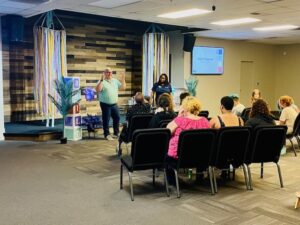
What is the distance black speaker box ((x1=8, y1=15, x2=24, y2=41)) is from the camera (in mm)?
7492

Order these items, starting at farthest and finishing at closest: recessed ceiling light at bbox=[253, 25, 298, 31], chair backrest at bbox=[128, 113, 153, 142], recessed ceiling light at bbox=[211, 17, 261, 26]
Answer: recessed ceiling light at bbox=[253, 25, 298, 31] < recessed ceiling light at bbox=[211, 17, 261, 26] < chair backrest at bbox=[128, 113, 153, 142]

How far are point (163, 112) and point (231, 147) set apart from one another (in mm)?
1305

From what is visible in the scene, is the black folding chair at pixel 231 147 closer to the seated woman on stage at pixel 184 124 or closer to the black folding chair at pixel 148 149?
the seated woman on stage at pixel 184 124

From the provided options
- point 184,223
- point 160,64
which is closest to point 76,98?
point 160,64

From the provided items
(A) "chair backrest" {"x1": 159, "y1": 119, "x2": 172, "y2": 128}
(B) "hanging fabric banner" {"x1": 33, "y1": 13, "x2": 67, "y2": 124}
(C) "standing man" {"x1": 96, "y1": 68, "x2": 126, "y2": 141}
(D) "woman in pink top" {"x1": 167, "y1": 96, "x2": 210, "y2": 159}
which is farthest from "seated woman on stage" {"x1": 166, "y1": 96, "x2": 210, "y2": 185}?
(B) "hanging fabric banner" {"x1": 33, "y1": 13, "x2": 67, "y2": 124}

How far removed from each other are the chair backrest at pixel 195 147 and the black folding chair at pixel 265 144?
23.3 inches

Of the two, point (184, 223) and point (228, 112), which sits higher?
point (228, 112)

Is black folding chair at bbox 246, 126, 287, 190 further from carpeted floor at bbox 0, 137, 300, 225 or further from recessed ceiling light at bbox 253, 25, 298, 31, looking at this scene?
recessed ceiling light at bbox 253, 25, 298, 31

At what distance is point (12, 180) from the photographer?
187 inches

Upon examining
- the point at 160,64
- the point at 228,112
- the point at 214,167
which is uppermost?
the point at 160,64

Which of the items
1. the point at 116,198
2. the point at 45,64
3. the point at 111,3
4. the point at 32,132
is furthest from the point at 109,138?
the point at 116,198

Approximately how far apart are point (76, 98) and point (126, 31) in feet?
11.7

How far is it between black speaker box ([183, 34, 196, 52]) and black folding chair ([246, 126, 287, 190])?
6706mm

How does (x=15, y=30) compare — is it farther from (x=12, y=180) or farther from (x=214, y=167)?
(x=214, y=167)
